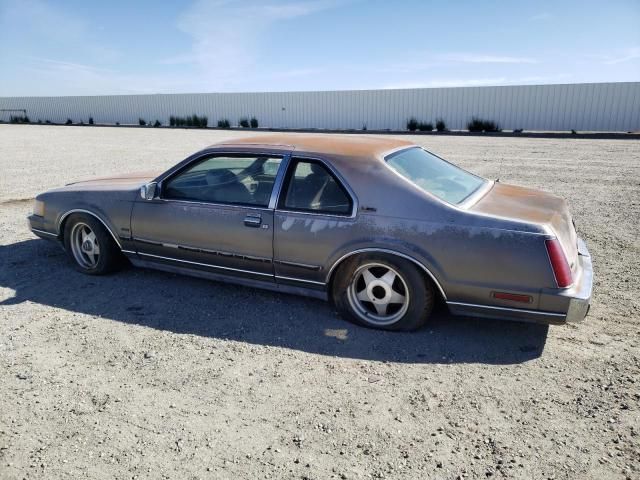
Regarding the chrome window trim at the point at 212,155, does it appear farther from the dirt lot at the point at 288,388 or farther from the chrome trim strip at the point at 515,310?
the chrome trim strip at the point at 515,310

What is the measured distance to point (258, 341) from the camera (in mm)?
3844

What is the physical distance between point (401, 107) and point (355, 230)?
105 feet

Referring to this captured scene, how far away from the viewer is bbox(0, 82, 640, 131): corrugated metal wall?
28.3 metres

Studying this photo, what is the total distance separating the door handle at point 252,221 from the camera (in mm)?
4172

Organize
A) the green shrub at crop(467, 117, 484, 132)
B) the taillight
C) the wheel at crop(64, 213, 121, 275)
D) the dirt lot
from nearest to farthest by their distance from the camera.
→ the dirt lot → the taillight → the wheel at crop(64, 213, 121, 275) → the green shrub at crop(467, 117, 484, 132)

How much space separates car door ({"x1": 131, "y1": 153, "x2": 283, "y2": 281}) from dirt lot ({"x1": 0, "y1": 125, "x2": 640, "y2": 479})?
1.27 feet

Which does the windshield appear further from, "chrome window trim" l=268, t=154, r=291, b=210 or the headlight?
the headlight

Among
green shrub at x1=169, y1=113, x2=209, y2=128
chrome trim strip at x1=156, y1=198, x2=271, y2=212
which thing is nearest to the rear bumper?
chrome trim strip at x1=156, y1=198, x2=271, y2=212

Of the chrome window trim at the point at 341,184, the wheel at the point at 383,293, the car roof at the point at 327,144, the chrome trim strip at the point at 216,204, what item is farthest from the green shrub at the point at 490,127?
the wheel at the point at 383,293

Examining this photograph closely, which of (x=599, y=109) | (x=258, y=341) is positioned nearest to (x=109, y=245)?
(x=258, y=341)

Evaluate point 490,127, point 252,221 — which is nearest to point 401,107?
point 490,127

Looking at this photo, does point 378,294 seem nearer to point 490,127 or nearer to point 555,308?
point 555,308

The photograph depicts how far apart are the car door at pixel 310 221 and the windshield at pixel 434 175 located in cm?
51

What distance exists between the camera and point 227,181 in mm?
4574
